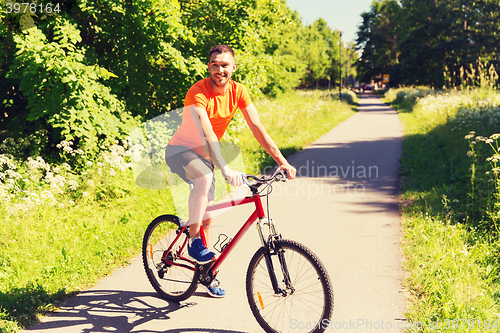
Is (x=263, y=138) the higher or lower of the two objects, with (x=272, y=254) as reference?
higher

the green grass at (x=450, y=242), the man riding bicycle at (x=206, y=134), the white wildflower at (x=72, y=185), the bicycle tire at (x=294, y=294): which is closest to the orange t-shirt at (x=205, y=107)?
the man riding bicycle at (x=206, y=134)

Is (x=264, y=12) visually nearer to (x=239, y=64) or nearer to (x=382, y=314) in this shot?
(x=239, y=64)

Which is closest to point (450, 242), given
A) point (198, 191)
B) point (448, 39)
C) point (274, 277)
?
point (274, 277)

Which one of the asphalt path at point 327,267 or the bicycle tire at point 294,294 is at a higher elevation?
the bicycle tire at point 294,294

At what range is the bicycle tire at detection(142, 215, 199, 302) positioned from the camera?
12.6 feet

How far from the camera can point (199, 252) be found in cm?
350

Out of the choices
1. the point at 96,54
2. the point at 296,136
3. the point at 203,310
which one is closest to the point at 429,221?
the point at 203,310

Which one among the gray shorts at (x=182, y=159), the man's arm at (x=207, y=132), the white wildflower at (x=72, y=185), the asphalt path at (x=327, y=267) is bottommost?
the asphalt path at (x=327, y=267)

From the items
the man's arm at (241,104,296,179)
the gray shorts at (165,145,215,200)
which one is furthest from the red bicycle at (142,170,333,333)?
the gray shorts at (165,145,215,200)

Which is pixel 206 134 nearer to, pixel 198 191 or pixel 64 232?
pixel 198 191

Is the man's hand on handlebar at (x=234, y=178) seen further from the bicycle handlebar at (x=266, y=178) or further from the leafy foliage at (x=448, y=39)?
the leafy foliage at (x=448, y=39)

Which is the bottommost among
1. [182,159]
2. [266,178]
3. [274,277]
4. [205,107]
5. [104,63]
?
[274,277]

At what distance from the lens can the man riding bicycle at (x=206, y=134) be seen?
3.27 m

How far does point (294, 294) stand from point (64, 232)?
3.45 metres
